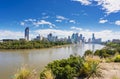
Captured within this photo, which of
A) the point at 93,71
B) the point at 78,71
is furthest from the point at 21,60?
the point at 93,71

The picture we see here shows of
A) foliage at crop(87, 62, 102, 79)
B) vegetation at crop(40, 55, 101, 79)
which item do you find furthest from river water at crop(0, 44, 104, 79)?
foliage at crop(87, 62, 102, 79)

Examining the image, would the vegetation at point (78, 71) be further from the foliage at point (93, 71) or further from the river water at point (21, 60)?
the river water at point (21, 60)

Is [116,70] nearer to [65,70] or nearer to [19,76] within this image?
[65,70]

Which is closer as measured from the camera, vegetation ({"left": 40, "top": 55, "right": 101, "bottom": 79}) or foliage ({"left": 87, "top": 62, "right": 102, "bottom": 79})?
vegetation ({"left": 40, "top": 55, "right": 101, "bottom": 79})

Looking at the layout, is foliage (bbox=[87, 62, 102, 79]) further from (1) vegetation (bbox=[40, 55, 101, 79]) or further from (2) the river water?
(2) the river water

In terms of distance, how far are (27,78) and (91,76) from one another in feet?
Result: 12.2

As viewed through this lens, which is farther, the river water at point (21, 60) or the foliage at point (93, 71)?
the river water at point (21, 60)

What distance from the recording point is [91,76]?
1008cm

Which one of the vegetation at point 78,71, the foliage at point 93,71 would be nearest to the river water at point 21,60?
the vegetation at point 78,71

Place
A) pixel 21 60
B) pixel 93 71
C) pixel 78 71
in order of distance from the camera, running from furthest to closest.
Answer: pixel 21 60, pixel 78 71, pixel 93 71

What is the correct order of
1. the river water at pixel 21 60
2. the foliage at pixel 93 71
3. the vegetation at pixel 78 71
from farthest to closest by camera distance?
the river water at pixel 21 60 < the foliage at pixel 93 71 < the vegetation at pixel 78 71

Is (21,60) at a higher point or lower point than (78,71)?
lower

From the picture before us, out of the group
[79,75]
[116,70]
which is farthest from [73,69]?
[116,70]

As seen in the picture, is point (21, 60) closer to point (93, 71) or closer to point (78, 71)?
point (78, 71)
